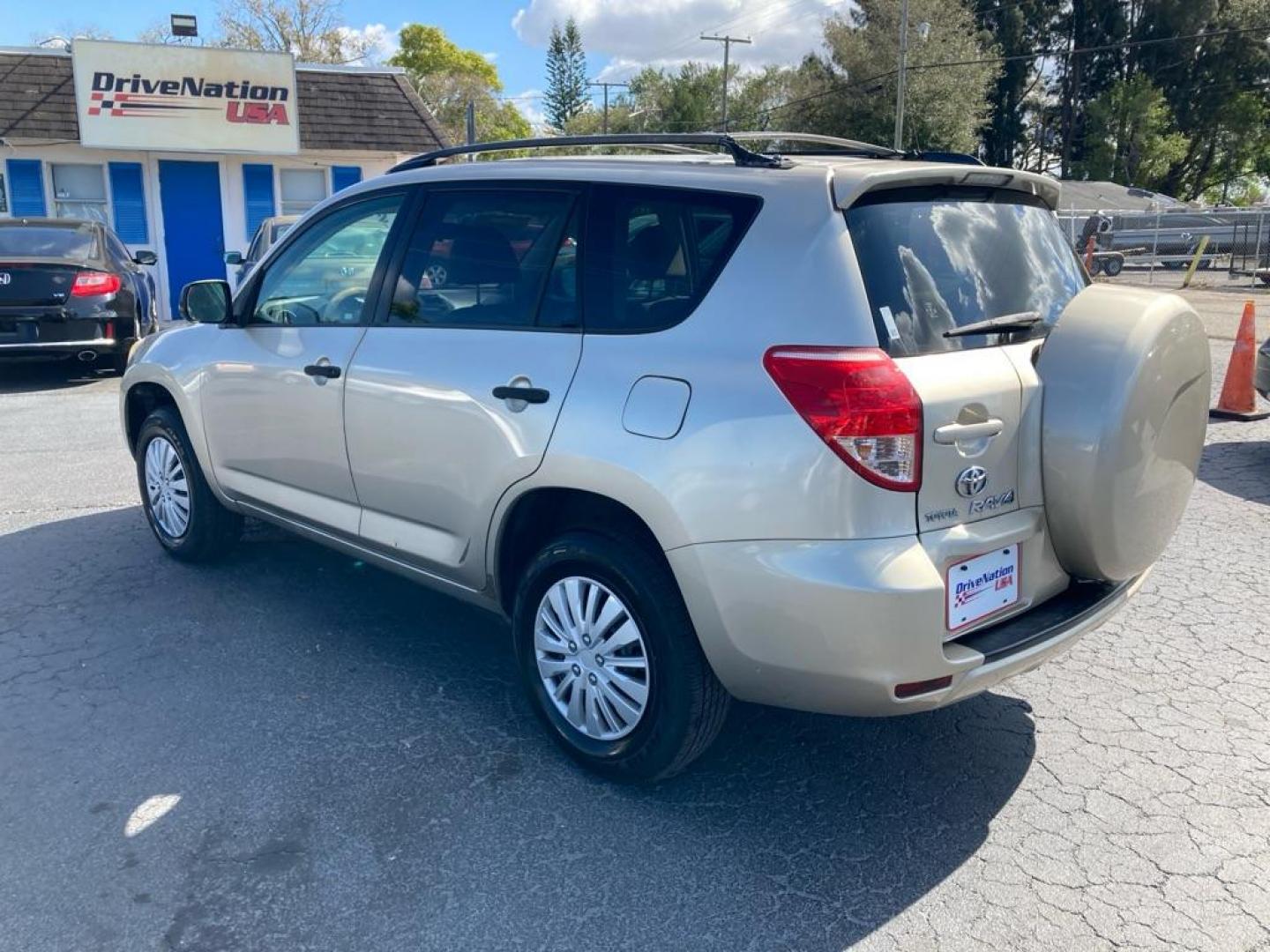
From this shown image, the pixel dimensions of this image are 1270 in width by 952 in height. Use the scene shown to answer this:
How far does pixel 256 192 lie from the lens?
1923cm

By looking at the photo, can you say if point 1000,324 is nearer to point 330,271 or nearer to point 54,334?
point 330,271

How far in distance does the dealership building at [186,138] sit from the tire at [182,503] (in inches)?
532

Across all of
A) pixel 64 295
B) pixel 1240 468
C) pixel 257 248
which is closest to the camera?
pixel 1240 468

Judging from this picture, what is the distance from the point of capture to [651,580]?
9.84ft

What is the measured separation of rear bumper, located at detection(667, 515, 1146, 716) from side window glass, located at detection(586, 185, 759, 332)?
0.74 metres

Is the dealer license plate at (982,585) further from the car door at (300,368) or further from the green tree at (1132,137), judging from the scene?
the green tree at (1132,137)

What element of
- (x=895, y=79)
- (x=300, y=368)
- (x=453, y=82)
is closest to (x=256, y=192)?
(x=300, y=368)

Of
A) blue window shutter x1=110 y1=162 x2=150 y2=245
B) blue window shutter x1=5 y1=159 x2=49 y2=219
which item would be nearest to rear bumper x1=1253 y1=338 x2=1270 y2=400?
blue window shutter x1=110 y1=162 x2=150 y2=245

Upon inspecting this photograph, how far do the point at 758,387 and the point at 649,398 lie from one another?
0.35 m

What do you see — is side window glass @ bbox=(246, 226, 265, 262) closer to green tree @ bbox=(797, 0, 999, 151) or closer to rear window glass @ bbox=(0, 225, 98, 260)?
rear window glass @ bbox=(0, 225, 98, 260)

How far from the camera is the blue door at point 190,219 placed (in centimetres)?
1867

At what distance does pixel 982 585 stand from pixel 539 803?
145 cm

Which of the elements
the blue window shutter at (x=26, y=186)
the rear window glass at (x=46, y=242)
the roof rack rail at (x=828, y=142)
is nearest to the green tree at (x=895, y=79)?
the blue window shutter at (x=26, y=186)

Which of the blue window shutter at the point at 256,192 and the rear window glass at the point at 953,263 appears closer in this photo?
the rear window glass at the point at 953,263
